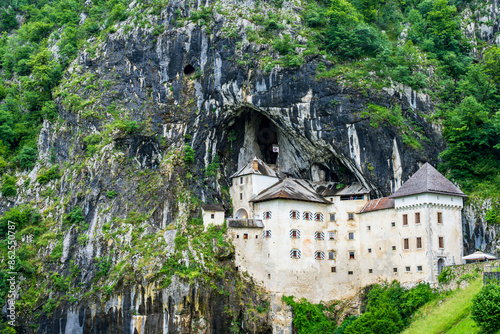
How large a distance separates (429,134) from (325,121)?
11.3 m

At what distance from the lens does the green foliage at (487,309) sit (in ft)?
136

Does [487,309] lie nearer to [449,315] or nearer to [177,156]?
[449,315]

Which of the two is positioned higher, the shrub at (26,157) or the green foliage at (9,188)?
the shrub at (26,157)

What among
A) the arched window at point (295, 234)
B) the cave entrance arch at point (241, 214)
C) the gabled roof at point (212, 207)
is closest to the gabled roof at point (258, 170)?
the cave entrance arch at point (241, 214)

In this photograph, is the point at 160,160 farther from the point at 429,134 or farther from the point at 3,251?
the point at 429,134

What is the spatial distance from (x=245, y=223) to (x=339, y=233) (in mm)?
10299

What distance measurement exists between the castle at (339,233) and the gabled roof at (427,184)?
0.37 ft

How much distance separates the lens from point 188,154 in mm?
70938

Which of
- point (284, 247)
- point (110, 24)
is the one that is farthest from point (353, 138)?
point (110, 24)

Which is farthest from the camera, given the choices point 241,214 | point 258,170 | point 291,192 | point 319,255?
point 258,170

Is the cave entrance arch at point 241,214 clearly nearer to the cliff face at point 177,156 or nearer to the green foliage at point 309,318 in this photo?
the cliff face at point 177,156

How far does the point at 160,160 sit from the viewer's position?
71.7 meters

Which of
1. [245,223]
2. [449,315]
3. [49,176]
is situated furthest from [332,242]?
[49,176]

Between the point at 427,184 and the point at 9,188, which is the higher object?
the point at 9,188
